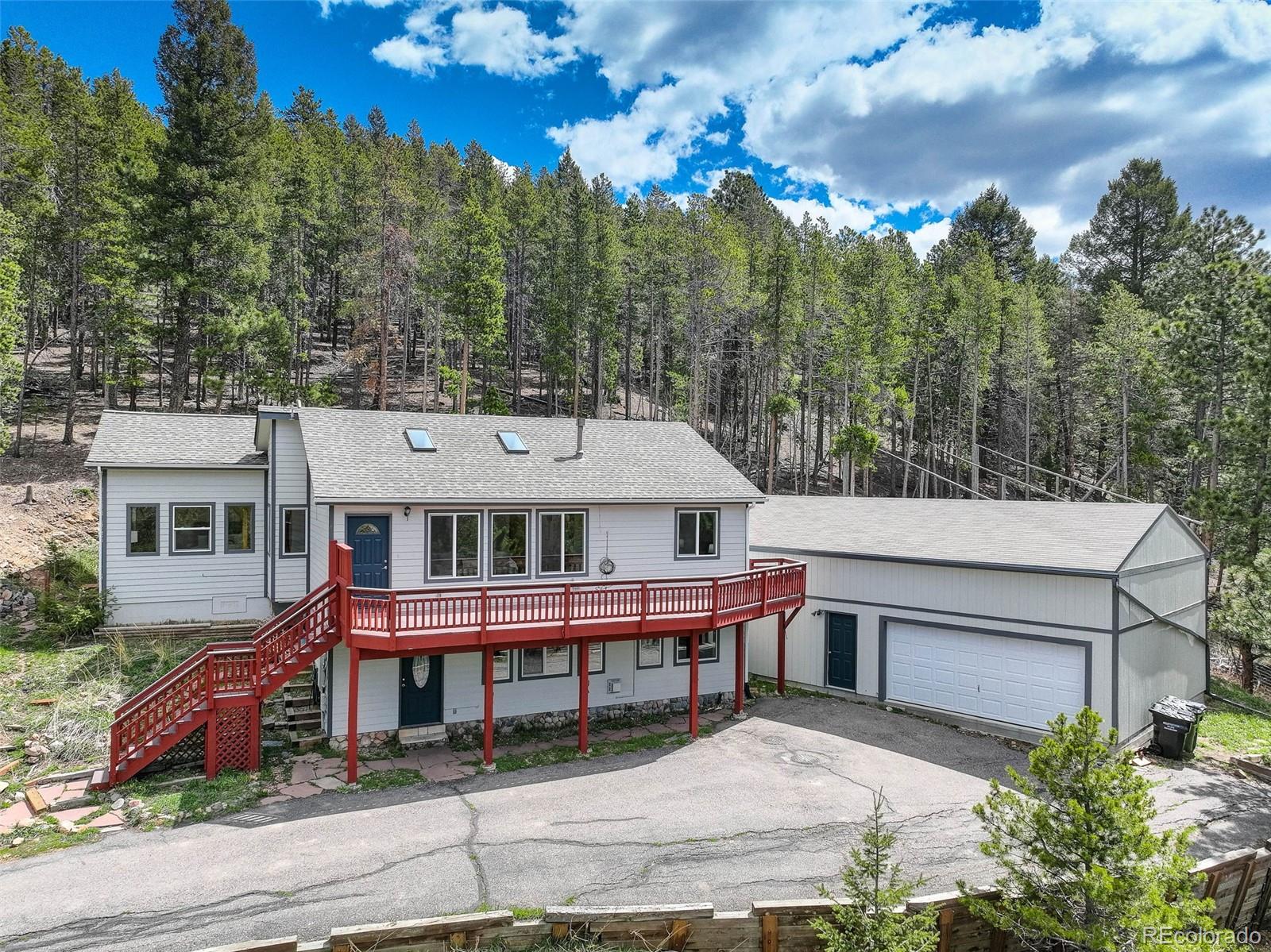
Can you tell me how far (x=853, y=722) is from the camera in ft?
50.9

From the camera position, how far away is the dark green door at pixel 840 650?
56.4ft

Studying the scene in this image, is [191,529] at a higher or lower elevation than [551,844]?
higher

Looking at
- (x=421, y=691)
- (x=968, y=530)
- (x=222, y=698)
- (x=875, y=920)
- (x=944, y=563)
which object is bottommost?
(x=421, y=691)

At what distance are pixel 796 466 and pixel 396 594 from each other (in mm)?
40898

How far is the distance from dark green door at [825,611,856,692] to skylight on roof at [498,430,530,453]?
8.64 m

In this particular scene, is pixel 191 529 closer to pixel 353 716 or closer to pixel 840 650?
pixel 353 716

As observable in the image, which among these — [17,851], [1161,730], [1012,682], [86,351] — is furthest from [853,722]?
[86,351]

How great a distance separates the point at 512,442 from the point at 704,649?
671 cm

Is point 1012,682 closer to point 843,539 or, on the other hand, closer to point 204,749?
point 843,539

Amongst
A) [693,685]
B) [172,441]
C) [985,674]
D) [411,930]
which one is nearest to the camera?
[411,930]

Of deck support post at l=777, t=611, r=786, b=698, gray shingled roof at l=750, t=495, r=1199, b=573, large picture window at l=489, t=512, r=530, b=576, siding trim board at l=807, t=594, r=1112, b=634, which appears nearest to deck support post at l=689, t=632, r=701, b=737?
deck support post at l=777, t=611, r=786, b=698

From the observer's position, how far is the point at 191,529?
60.2ft

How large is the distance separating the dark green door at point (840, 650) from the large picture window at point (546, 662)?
674 centimetres

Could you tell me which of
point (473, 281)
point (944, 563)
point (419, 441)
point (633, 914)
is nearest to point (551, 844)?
point (633, 914)
